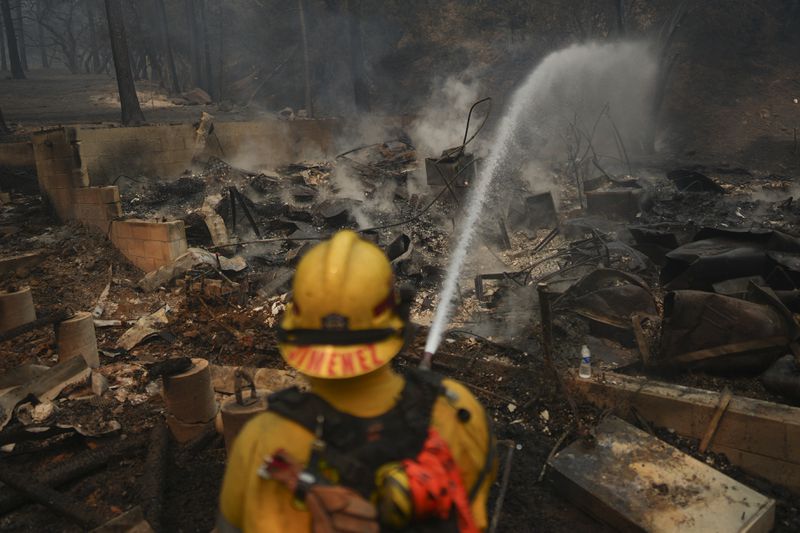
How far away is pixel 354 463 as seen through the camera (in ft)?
4.96

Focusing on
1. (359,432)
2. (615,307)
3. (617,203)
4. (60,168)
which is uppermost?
(60,168)

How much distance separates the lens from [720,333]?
203 inches

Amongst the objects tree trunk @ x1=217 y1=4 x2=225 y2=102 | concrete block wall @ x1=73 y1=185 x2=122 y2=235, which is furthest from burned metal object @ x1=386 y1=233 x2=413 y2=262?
tree trunk @ x1=217 y1=4 x2=225 y2=102

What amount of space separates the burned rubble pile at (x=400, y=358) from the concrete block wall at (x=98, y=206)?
31 cm

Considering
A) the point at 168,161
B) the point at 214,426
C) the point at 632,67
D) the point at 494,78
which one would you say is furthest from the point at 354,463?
the point at 494,78

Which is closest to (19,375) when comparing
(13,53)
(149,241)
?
(149,241)

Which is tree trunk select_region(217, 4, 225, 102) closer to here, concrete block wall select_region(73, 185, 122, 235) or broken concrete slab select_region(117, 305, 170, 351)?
concrete block wall select_region(73, 185, 122, 235)

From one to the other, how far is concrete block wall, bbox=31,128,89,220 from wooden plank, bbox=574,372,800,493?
941cm

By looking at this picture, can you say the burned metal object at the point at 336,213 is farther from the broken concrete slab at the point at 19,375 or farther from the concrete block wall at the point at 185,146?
the broken concrete slab at the point at 19,375

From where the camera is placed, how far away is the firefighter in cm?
145

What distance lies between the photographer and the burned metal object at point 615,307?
20.6 feet

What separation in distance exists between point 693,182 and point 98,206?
1295 centimetres

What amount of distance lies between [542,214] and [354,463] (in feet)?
35.3

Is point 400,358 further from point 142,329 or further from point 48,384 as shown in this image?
point 48,384
